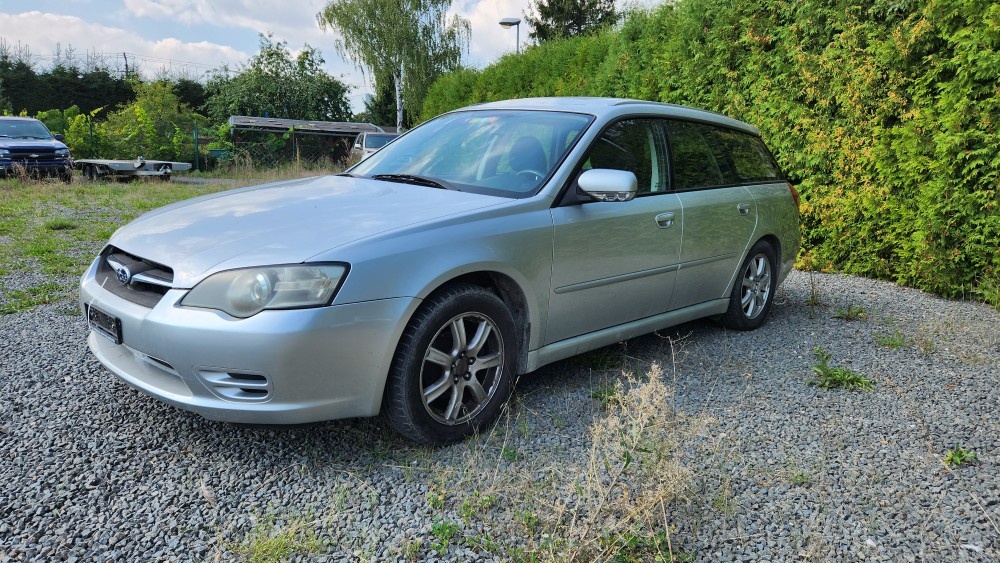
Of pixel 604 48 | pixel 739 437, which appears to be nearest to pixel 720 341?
pixel 739 437

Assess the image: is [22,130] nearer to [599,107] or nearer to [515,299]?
[599,107]

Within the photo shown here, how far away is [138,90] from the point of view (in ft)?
105

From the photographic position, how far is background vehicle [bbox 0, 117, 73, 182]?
1498 centimetres

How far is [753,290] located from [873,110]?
3132 millimetres

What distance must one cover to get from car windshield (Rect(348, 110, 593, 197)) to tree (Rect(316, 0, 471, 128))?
101ft

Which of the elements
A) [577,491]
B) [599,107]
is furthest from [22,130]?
[577,491]

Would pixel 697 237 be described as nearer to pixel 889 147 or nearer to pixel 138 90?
pixel 889 147

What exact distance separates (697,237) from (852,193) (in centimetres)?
384

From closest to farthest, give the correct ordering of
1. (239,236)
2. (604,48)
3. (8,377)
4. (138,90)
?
(239,236), (8,377), (604,48), (138,90)

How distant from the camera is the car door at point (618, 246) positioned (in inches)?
141

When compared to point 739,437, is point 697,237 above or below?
above

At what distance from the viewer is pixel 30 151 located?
15312 mm

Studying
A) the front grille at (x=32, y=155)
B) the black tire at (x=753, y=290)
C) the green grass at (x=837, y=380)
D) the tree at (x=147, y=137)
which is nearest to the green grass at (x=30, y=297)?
the black tire at (x=753, y=290)

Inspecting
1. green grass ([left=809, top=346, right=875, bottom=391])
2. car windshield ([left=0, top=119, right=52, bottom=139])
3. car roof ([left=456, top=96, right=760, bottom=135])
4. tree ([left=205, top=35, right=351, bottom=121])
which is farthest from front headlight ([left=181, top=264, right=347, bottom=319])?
tree ([left=205, top=35, right=351, bottom=121])
